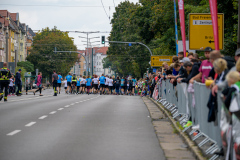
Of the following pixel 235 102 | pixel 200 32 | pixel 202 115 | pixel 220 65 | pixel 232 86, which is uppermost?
pixel 200 32

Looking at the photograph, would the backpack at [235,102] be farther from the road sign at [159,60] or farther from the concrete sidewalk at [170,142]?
the road sign at [159,60]

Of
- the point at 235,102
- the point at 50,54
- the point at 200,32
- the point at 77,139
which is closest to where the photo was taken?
the point at 235,102

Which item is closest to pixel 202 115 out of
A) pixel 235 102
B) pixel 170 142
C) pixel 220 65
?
A: pixel 170 142

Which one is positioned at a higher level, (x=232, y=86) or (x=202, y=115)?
(x=232, y=86)

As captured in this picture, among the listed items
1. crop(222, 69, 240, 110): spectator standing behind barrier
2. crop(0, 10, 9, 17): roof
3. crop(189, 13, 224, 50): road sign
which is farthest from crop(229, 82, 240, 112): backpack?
crop(0, 10, 9, 17): roof

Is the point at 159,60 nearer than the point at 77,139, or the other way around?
the point at 77,139

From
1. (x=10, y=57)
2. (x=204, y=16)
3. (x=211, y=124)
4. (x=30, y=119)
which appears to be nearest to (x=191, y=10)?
(x=204, y=16)

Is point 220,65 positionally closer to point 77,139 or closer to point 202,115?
point 202,115

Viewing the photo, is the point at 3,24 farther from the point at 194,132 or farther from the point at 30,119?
the point at 194,132

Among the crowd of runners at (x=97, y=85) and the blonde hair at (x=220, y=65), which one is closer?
the blonde hair at (x=220, y=65)

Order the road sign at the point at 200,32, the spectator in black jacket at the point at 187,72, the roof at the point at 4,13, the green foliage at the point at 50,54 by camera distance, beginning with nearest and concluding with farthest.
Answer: the spectator in black jacket at the point at 187,72 < the road sign at the point at 200,32 < the roof at the point at 4,13 < the green foliage at the point at 50,54

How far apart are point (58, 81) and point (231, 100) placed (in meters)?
31.2

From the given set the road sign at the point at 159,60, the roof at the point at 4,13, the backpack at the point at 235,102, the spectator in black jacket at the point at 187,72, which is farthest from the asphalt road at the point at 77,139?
the roof at the point at 4,13

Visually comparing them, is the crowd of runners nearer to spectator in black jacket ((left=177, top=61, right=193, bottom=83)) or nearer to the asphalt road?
the asphalt road
